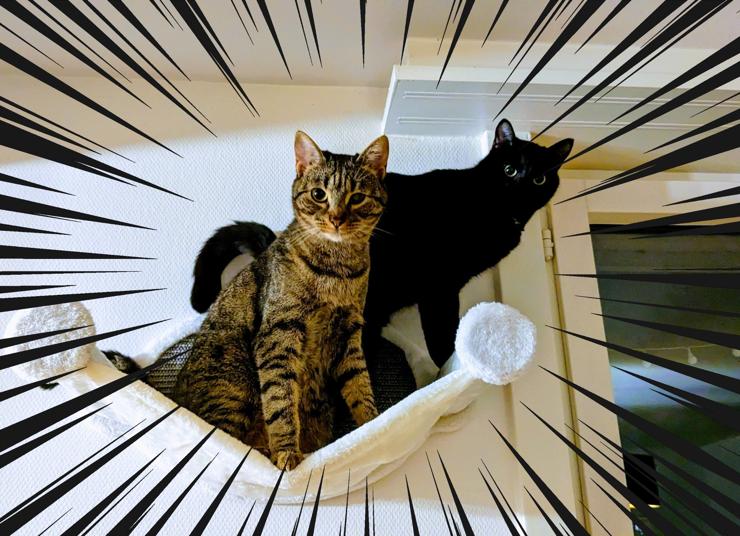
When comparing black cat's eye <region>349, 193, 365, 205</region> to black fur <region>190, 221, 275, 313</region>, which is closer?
black cat's eye <region>349, 193, 365, 205</region>

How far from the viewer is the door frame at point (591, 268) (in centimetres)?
93

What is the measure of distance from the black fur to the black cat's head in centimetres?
48

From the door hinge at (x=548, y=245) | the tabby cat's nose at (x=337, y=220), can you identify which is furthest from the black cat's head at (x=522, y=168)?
the tabby cat's nose at (x=337, y=220)

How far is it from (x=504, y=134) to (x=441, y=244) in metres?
0.27

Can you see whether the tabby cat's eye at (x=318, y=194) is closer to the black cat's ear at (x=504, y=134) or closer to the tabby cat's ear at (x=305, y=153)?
the tabby cat's ear at (x=305, y=153)

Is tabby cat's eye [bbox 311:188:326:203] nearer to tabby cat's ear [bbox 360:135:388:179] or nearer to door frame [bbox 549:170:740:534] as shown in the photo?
tabby cat's ear [bbox 360:135:388:179]

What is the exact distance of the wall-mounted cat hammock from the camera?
61cm

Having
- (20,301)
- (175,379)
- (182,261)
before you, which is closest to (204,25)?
(20,301)

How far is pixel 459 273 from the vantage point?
0.95 m

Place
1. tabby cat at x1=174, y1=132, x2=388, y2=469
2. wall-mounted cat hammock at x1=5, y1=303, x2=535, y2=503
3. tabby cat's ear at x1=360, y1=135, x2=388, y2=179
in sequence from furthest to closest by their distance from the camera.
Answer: tabby cat's ear at x1=360, y1=135, x2=388, y2=179 < tabby cat at x1=174, y1=132, x2=388, y2=469 < wall-mounted cat hammock at x1=5, y1=303, x2=535, y2=503

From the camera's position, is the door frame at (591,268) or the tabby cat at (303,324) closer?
the tabby cat at (303,324)

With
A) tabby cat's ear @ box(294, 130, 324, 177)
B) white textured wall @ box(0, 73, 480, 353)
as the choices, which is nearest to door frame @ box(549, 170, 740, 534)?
white textured wall @ box(0, 73, 480, 353)

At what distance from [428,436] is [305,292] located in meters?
0.38

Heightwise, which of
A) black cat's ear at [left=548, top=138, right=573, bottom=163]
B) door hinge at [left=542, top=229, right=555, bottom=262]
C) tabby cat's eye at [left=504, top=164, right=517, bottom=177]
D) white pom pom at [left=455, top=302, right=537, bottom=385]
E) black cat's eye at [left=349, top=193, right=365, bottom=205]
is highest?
black cat's ear at [left=548, top=138, right=573, bottom=163]
